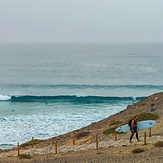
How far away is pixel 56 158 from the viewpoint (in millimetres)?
16828

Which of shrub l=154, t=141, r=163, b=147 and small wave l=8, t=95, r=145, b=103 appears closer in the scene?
shrub l=154, t=141, r=163, b=147

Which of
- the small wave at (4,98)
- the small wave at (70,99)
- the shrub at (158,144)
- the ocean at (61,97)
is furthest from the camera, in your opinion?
the small wave at (4,98)

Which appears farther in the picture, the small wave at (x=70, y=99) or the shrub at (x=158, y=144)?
the small wave at (x=70, y=99)

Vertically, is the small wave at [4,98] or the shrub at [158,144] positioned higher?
the small wave at [4,98]

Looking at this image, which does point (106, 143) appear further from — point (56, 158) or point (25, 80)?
point (25, 80)

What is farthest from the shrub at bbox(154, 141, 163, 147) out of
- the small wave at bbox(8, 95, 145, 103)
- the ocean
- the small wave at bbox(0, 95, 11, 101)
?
the small wave at bbox(0, 95, 11, 101)

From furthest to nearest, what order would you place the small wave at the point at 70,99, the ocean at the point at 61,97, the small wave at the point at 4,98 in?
the small wave at the point at 4,98
the small wave at the point at 70,99
the ocean at the point at 61,97

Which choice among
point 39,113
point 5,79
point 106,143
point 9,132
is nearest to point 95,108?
point 39,113

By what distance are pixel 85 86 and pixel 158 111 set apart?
157 feet

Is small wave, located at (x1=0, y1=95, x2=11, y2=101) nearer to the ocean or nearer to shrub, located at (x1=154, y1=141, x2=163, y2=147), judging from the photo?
the ocean

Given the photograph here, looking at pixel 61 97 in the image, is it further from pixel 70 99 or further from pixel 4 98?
pixel 4 98

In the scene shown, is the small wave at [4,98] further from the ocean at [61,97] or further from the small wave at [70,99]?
the small wave at [70,99]

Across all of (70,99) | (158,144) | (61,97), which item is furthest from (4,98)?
(158,144)

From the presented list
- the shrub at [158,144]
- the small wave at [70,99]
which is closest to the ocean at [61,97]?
the small wave at [70,99]
